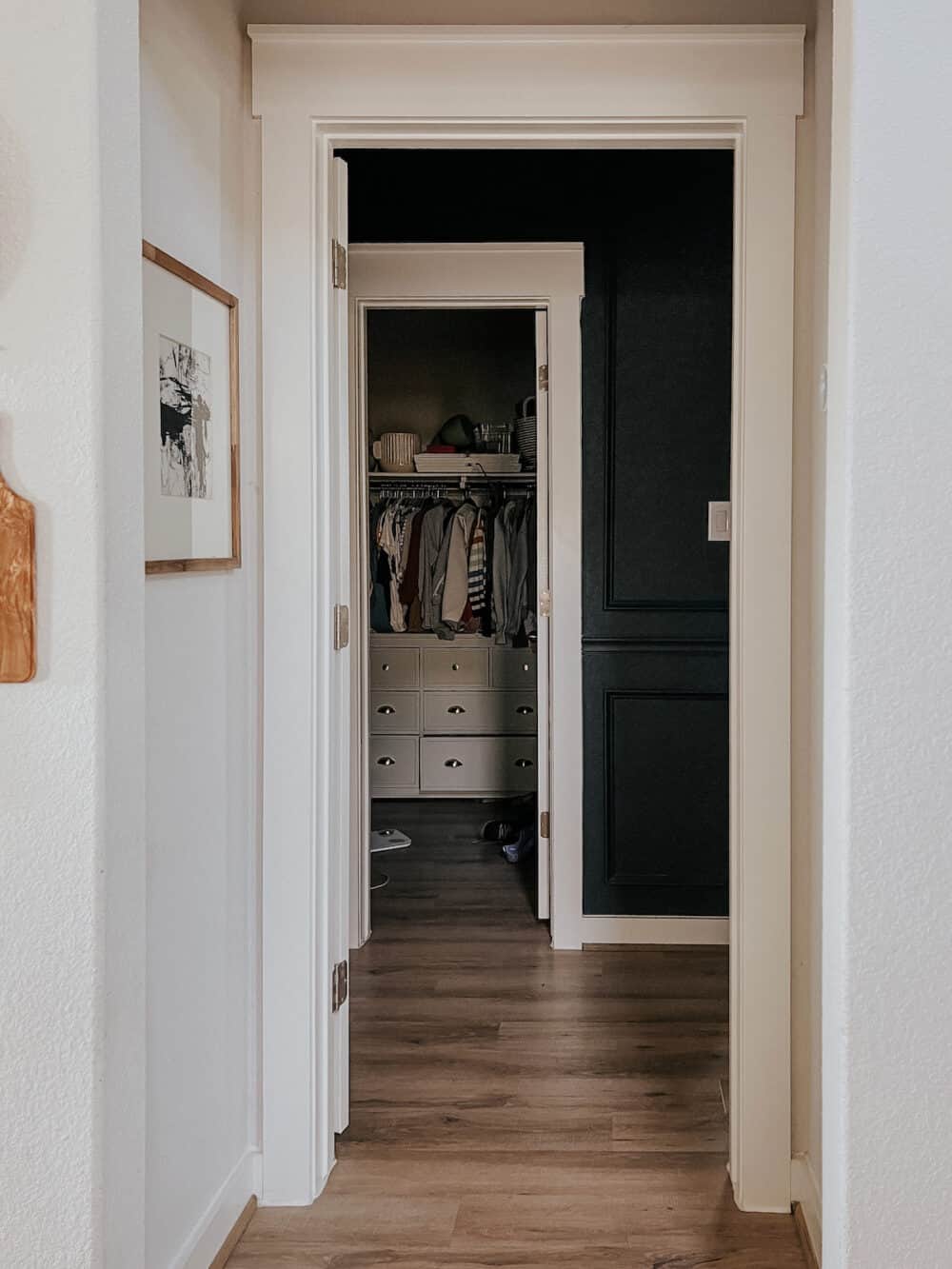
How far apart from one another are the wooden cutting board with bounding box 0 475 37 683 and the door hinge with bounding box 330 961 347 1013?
137 cm

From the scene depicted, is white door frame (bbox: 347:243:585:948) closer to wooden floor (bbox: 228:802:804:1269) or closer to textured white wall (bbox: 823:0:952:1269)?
wooden floor (bbox: 228:802:804:1269)

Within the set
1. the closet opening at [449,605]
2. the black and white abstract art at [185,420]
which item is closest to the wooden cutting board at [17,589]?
the black and white abstract art at [185,420]

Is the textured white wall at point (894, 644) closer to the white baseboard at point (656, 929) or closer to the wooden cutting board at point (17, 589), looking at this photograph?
the wooden cutting board at point (17, 589)

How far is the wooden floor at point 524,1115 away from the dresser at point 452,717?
183 centimetres

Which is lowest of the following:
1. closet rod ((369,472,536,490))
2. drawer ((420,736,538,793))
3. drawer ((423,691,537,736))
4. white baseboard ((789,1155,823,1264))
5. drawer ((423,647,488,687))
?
white baseboard ((789,1155,823,1264))

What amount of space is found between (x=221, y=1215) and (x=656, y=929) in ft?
7.19

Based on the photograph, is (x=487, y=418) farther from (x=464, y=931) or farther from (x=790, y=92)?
(x=790, y=92)

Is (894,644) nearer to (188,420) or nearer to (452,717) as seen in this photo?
(188,420)

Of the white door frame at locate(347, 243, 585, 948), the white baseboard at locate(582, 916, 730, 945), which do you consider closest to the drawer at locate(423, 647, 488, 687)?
the white door frame at locate(347, 243, 585, 948)

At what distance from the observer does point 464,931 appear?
13.7 ft

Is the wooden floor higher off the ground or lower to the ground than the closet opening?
lower

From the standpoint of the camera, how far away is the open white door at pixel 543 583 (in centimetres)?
399

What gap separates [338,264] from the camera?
2523 mm

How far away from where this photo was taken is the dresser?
6.21 m
